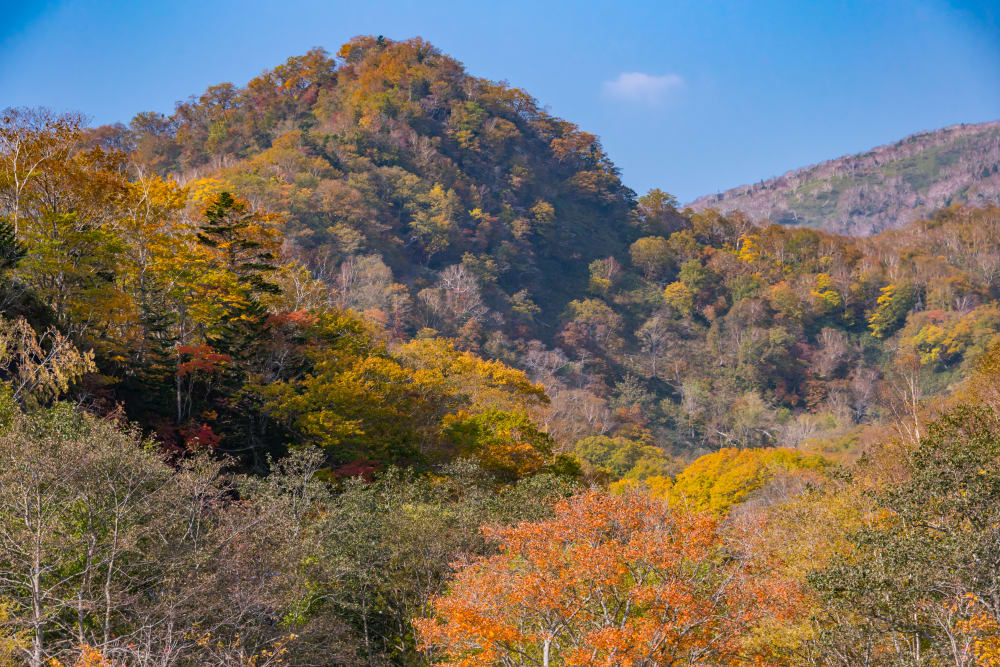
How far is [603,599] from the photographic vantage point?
41.1 feet

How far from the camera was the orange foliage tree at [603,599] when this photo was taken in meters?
11.7

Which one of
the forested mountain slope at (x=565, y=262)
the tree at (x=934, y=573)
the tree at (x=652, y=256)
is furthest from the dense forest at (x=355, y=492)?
the tree at (x=652, y=256)

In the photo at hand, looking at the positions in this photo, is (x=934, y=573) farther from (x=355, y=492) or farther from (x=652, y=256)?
(x=652, y=256)

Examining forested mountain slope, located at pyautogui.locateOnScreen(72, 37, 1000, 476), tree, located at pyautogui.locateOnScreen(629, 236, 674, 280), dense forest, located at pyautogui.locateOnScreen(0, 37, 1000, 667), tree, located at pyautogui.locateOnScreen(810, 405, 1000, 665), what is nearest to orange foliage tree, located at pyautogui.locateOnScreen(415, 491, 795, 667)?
dense forest, located at pyautogui.locateOnScreen(0, 37, 1000, 667)

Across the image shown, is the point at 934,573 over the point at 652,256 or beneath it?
beneath

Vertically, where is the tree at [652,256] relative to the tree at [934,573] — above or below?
above

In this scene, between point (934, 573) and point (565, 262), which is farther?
point (565, 262)

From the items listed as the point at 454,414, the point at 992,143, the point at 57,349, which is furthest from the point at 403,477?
the point at 992,143

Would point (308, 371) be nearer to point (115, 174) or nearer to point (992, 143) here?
point (115, 174)

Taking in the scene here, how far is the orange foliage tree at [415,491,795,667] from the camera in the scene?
38.3 ft

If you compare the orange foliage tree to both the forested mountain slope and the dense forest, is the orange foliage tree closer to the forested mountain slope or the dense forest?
the dense forest

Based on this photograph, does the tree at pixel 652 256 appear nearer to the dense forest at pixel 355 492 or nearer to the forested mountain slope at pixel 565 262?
the forested mountain slope at pixel 565 262

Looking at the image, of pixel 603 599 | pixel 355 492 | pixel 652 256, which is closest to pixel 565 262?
pixel 652 256

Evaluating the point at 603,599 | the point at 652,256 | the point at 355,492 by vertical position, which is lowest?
the point at 603,599
